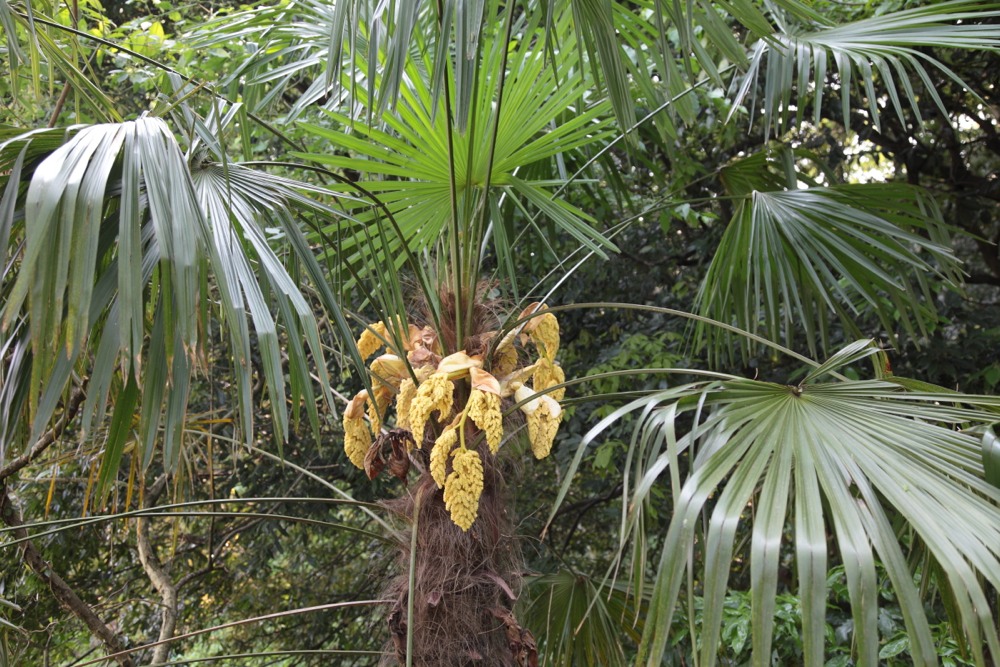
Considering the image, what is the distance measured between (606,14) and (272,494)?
2422 mm

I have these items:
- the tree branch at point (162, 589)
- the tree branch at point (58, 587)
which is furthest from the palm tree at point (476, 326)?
the tree branch at point (162, 589)

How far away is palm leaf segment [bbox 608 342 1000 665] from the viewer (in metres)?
1.00

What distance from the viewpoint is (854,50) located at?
2.11 meters

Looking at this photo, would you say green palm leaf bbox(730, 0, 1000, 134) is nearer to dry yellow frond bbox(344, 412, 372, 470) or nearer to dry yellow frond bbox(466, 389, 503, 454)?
dry yellow frond bbox(466, 389, 503, 454)

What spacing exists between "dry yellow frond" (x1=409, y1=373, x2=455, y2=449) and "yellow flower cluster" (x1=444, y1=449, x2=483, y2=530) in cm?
9

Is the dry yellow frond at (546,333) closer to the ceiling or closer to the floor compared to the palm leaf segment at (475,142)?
closer to the floor

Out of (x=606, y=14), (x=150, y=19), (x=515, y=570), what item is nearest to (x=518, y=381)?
(x=515, y=570)

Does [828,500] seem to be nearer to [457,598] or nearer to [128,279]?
[457,598]

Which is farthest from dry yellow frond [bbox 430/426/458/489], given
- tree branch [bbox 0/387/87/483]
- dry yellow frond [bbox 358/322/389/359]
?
tree branch [bbox 0/387/87/483]

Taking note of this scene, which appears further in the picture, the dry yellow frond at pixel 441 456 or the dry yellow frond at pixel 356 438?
the dry yellow frond at pixel 356 438

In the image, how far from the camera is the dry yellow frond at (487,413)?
5.03ft

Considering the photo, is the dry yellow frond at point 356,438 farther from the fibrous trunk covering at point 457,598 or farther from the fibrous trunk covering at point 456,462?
the fibrous trunk covering at point 457,598

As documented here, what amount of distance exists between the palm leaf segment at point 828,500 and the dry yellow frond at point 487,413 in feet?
0.95

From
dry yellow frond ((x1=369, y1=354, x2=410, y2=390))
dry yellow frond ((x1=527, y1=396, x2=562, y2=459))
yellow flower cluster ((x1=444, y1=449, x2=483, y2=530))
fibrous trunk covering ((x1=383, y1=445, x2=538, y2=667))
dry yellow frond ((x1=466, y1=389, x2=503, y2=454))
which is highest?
dry yellow frond ((x1=369, y1=354, x2=410, y2=390))
